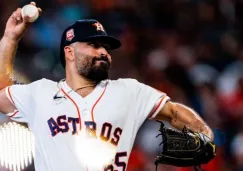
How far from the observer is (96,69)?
14.7 feet

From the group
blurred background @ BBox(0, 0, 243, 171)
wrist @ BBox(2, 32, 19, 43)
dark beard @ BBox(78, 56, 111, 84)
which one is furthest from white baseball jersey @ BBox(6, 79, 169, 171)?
blurred background @ BBox(0, 0, 243, 171)

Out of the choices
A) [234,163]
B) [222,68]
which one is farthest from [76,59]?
[222,68]

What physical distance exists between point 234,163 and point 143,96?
105 inches

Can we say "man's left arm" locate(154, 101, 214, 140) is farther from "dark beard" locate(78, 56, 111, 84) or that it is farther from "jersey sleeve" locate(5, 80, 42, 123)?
"jersey sleeve" locate(5, 80, 42, 123)

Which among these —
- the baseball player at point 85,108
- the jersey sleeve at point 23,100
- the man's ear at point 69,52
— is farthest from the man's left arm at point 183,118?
the jersey sleeve at point 23,100

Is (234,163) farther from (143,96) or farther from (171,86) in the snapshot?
(143,96)

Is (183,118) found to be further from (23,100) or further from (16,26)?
(16,26)

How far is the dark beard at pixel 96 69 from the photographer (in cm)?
447

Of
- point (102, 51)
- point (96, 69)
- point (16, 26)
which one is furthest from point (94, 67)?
point (16, 26)

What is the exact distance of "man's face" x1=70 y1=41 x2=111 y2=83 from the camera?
448 cm

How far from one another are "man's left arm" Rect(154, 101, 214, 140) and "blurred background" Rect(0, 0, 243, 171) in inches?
81.3

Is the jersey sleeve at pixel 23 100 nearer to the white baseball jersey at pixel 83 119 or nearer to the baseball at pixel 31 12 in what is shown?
the white baseball jersey at pixel 83 119

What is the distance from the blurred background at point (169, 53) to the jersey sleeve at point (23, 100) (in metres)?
2.26

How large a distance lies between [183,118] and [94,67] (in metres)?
0.63
